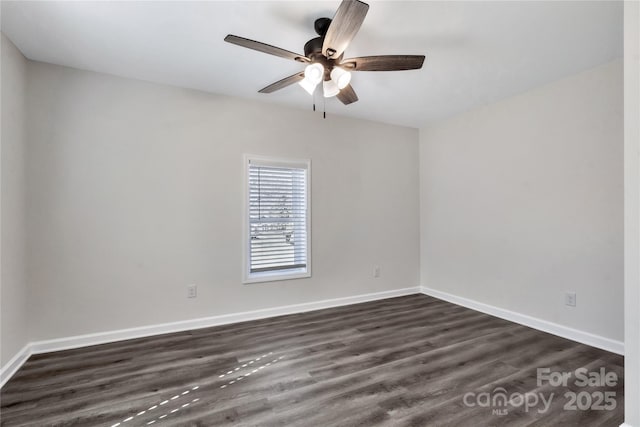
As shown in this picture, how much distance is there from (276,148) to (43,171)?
214 centimetres

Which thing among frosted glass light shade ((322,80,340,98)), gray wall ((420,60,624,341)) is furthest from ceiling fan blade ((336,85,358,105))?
gray wall ((420,60,624,341))

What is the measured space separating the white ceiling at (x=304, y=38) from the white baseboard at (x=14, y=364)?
7.76 ft

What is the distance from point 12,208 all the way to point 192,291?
1568mm

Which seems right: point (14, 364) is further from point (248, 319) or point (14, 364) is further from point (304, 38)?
point (304, 38)

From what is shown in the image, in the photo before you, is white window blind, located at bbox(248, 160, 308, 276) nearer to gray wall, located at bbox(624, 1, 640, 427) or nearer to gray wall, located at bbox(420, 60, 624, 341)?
gray wall, located at bbox(420, 60, 624, 341)

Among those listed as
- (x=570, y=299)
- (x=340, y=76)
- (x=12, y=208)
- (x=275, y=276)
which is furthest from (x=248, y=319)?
(x=570, y=299)

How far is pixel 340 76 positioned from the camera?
2.18m

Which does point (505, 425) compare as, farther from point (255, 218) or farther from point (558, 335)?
point (255, 218)

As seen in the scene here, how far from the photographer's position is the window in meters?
3.56

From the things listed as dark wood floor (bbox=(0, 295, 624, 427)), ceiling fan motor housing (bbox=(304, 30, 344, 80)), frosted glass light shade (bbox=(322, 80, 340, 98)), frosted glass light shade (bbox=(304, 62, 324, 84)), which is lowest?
dark wood floor (bbox=(0, 295, 624, 427))

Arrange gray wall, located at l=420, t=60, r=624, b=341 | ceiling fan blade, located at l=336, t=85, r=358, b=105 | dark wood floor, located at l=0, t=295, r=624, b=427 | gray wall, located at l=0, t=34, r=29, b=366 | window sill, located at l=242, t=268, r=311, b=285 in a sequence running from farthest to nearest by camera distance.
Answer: window sill, located at l=242, t=268, r=311, b=285 < gray wall, located at l=420, t=60, r=624, b=341 < ceiling fan blade, located at l=336, t=85, r=358, b=105 < gray wall, located at l=0, t=34, r=29, b=366 < dark wood floor, located at l=0, t=295, r=624, b=427

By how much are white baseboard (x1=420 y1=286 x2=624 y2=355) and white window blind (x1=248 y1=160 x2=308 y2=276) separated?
6.76 ft

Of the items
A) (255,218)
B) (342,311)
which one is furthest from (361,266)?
(255,218)

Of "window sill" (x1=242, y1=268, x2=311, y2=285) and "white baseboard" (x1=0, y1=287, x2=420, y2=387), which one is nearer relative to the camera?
A: "white baseboard" (x1=0, y1=287, x2=420, y2=387)
